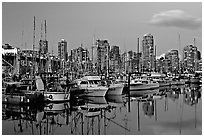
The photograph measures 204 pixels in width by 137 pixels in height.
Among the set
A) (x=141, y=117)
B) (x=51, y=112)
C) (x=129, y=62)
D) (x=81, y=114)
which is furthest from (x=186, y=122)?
(x=129, y=62)

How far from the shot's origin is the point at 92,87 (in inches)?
635

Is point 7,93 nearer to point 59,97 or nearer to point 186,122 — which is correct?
point 59,97

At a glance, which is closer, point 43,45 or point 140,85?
point 140,85

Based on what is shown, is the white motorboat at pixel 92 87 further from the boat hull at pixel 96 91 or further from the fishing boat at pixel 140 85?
the fishing boat at pixel 140 85

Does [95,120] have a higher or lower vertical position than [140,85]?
lower

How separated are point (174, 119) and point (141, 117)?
1.09m

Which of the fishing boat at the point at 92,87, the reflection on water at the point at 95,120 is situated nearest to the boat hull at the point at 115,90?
the fishing boat at the point at 92,87

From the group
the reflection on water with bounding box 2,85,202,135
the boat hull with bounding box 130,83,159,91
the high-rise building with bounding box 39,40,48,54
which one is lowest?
the reflection on water with bounding box 2,85,202,135

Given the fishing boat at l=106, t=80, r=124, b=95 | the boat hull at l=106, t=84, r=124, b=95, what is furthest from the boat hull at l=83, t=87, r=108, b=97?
the boat hull at l=106, t=84, r=124, b=95

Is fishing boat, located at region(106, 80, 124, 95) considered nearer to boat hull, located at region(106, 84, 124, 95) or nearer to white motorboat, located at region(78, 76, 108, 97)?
boat hull, located at region(106, 84, 124, 95)

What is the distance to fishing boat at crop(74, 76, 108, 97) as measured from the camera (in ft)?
52.4

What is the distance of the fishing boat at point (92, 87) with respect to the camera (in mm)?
15977

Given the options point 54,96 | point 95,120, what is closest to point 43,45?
point 54,96

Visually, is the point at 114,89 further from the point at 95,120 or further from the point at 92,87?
the point at 95,120
